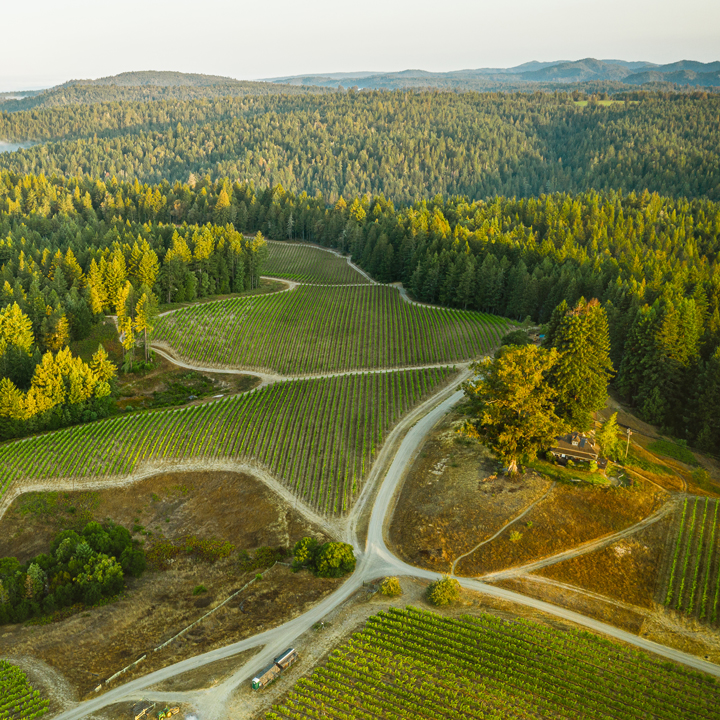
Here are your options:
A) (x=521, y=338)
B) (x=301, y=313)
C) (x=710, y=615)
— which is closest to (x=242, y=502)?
(x=710, y=615)

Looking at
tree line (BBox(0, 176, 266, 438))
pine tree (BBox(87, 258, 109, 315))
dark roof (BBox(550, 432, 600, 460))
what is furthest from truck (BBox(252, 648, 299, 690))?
pine tree (BBox(87, 258, 109, 315))

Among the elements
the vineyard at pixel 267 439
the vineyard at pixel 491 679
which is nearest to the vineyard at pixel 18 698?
the vineyard at pixel 491 679

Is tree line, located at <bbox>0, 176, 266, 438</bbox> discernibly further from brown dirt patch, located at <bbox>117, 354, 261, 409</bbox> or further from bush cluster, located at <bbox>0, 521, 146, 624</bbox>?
bush cluster, located at <bbox>0, 521, 146, 624</bbox>

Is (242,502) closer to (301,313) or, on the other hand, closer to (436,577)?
(436,577)

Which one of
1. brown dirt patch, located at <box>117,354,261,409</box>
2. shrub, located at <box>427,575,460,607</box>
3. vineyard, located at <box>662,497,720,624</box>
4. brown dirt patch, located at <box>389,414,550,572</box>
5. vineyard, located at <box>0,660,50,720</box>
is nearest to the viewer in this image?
vineyard, located at <box>0,660,50,720</box>

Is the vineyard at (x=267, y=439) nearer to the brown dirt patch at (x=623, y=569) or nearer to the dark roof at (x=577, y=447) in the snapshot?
the dark roof at (x=577, y=447)

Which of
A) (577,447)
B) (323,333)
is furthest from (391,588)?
(323,333)

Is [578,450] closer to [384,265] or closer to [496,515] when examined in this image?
[496,515]
